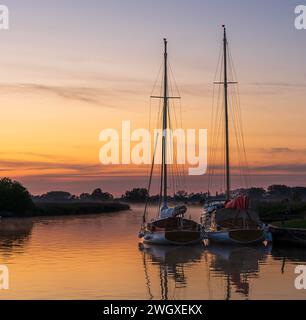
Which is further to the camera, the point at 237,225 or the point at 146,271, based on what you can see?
the point at 237,225

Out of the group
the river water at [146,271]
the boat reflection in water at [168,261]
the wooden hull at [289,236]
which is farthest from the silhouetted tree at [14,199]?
the wooden hull at [289,236]

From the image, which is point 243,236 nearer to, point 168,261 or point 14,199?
point 168,261

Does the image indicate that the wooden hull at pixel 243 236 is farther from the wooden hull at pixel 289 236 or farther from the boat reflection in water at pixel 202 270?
the wooden hull at pixel 289 236

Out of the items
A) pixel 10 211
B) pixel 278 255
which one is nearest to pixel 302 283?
pixel 278 255

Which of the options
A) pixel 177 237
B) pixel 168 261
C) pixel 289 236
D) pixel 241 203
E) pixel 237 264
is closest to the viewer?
pixel 237 264

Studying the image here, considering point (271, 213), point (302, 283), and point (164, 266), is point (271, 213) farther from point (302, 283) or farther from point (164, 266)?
point (302, 283)

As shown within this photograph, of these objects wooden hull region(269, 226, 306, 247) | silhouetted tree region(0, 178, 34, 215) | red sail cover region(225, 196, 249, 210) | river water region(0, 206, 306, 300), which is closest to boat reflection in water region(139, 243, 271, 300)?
river water region(0, 206, 306, 300)

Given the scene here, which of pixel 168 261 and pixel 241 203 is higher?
pixel 241 203

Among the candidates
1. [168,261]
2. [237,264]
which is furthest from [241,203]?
[237,264]

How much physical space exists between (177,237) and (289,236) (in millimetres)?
10718

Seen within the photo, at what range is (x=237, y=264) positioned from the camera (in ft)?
156

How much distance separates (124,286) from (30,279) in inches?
248
